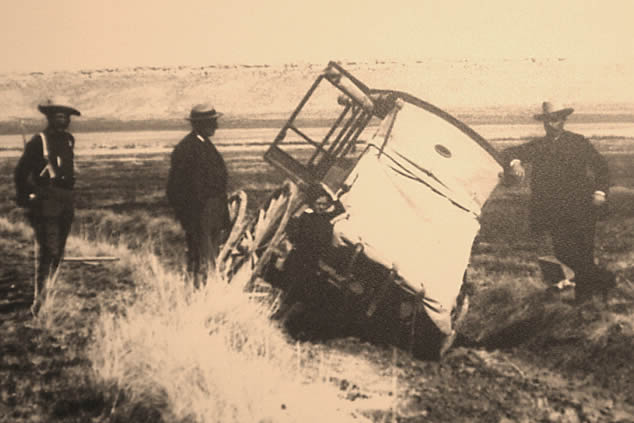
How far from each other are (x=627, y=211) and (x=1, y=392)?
A: 6.41 metres

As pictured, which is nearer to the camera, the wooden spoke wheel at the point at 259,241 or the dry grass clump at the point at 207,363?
the dry grass clump at the point at 207,363

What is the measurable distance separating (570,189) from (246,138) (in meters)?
11.8

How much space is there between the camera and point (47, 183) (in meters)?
4.68

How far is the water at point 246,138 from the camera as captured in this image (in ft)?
45.1

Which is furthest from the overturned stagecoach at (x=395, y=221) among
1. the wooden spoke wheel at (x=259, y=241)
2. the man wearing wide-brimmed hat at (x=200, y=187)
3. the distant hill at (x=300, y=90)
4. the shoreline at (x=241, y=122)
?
the distant hill at (x=300, y=90)

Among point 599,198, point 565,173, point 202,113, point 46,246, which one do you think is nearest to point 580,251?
point 599,198

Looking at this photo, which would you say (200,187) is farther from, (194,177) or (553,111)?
(553,111)

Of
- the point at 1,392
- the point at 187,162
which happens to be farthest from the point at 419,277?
the point at 1,392

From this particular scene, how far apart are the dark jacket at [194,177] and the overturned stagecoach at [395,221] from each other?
37cm

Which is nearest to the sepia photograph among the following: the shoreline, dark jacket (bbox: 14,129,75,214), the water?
dark jacket (bbox: 14,129,75,214)

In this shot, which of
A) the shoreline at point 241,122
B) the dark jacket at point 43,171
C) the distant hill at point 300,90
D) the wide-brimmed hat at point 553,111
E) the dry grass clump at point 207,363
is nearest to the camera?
the dry grass clump at point 207,363

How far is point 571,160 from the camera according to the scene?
531 cm

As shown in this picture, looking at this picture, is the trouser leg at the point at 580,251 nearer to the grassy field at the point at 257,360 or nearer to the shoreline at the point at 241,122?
the grassy field at the point at 257,360

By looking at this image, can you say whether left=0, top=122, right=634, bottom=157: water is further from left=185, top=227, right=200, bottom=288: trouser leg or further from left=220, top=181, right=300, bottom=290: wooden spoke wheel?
left=185, top=227, right=200, bottom=288: trouser leg
